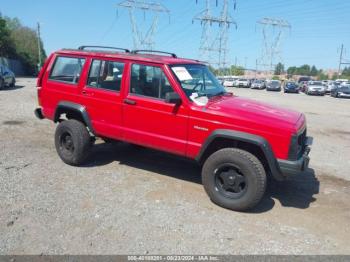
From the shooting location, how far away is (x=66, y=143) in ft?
19.8

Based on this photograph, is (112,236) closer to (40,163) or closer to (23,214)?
(23,214)

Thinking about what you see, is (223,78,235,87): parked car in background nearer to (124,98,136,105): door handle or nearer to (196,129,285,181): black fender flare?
(124,98,136,105): door handle

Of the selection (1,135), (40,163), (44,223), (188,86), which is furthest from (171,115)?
(1,135)

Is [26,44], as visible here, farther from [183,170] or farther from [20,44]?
[183,170]

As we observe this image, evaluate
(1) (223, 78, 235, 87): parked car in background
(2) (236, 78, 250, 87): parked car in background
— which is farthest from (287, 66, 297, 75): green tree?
(2) (236, 78, 250, 87): parked car in background

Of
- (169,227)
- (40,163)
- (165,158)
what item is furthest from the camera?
(165,158)

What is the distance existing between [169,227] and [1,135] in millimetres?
5669

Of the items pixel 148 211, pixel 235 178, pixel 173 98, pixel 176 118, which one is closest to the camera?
pixel 148 211

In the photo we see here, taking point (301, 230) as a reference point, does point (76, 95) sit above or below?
above

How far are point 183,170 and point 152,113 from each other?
1471 mm

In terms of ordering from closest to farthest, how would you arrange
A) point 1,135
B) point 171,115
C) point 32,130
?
point 171,115, point 1,135, point 32,130

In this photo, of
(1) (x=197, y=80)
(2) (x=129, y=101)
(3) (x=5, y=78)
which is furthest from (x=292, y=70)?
(2) (x=129, y=101)

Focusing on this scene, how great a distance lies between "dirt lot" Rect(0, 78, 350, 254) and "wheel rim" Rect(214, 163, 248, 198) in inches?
10.0

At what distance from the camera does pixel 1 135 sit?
314 inches
